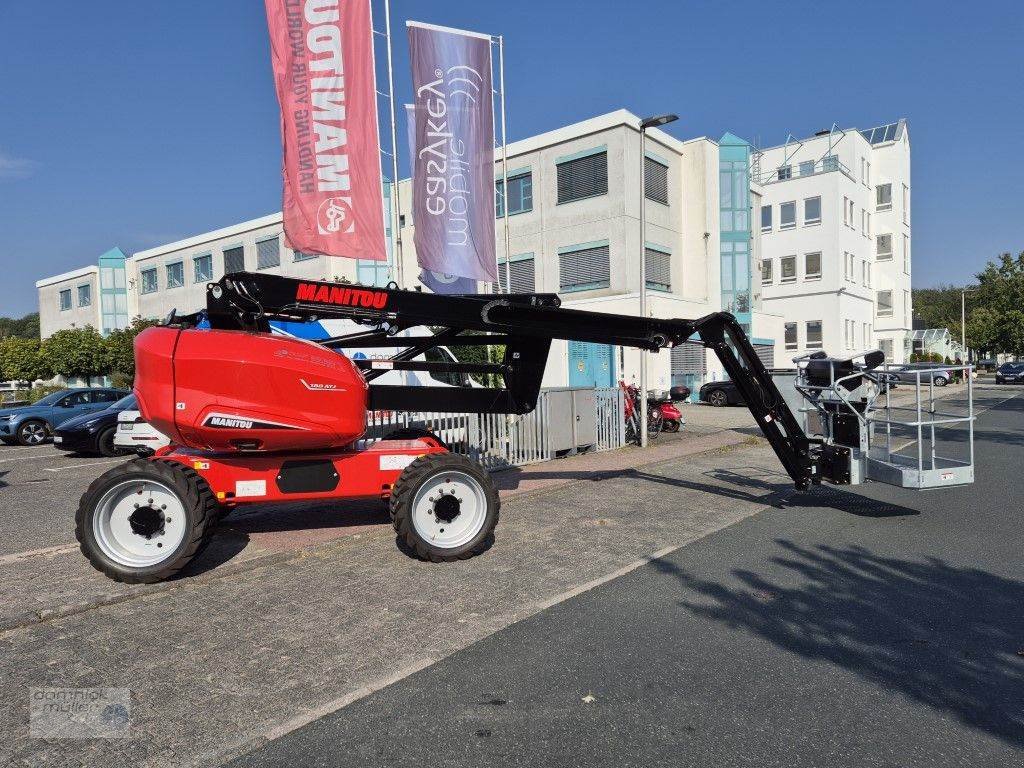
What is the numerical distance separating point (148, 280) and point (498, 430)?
44051 millimetres

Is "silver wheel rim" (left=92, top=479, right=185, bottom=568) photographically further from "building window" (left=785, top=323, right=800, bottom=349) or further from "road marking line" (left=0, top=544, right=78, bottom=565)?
"building window" (left=785, top=323, right=800, bottom=349)

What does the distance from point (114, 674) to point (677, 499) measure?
6789mm

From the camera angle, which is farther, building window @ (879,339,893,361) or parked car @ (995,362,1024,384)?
building window @ (879,339,893,361)

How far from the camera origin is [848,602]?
506 cm

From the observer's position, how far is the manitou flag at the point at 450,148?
14523mm

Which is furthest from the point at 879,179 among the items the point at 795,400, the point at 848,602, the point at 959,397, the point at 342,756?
the point at 342,756

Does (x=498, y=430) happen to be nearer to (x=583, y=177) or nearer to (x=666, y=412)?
(x=666, y=412)

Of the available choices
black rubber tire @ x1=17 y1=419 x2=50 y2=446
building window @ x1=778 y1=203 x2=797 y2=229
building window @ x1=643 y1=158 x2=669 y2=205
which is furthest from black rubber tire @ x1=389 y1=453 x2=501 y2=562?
building window @ x1=778 y1=203 x2=797 y2=229

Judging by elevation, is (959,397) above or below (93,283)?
below

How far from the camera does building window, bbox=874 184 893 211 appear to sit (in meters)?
49.5

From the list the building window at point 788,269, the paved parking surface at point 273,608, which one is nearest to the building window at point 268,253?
the building window at point 788,269

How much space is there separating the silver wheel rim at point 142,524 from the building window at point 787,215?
137ft

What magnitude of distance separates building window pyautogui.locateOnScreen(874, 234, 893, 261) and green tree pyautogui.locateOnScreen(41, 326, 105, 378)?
5087 centimetres

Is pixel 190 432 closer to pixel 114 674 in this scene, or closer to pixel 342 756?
pixel 114 674
